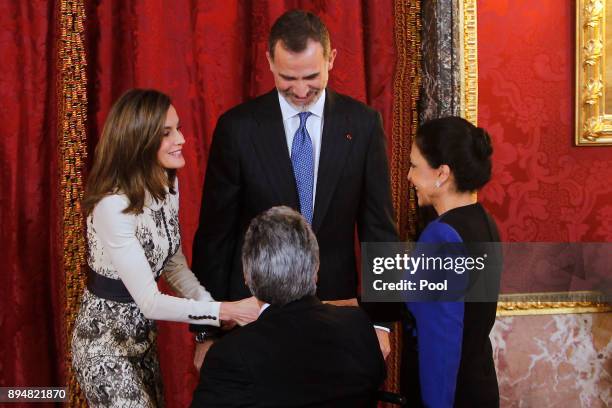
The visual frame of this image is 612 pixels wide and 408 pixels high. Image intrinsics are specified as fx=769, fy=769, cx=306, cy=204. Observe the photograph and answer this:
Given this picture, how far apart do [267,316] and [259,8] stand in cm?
184

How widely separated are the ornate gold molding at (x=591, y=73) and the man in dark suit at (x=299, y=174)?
127 cm

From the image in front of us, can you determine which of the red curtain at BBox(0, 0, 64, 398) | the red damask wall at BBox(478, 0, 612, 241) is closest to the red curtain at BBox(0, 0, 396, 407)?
the red curtain at BBox(0, 0, 64, 398)

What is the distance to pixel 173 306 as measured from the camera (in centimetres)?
234

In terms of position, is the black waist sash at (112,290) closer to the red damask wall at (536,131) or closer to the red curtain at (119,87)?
the red curtain at (119,87)

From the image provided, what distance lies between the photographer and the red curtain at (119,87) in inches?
123

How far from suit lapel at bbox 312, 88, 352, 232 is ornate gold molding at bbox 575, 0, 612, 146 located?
1.40 meters

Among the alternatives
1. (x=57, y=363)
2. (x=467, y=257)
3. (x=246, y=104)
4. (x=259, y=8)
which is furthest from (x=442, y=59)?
(x=57, y=363)

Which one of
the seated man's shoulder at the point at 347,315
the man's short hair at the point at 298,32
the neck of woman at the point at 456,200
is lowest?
the seated man's shoulder at the point at 347,315

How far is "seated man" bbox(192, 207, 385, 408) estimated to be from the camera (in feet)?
5.83

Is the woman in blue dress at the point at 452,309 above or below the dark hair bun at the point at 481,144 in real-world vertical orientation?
below

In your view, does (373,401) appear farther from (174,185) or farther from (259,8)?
(259,8)

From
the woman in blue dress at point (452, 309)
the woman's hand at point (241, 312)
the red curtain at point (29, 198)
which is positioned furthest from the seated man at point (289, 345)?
the red curtain at point (29, 198)

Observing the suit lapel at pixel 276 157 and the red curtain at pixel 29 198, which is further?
the red curtain at pixel 29 198

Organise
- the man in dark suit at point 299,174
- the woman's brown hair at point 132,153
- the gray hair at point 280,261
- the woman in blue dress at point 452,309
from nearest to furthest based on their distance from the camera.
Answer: the gray hair at point 280,261 → the woman in blue dress at point 452,309 → the woman's brown hair at point 132,153 → the man in dark suit at point 299,174
